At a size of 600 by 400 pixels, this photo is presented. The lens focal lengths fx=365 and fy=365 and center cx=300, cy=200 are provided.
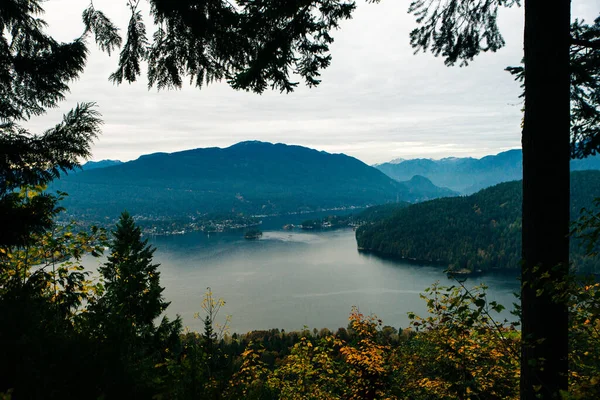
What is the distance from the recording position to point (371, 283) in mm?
59781

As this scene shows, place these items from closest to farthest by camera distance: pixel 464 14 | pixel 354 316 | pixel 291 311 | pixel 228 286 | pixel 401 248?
pixel 464 14, pixel 354 316, pixel 291 311, pixel 228 286, pixel 401 248

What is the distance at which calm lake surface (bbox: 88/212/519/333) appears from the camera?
44.8 m

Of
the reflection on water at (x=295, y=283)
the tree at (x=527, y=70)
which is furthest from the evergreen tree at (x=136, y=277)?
the reflection on water at (x=295, y=283)

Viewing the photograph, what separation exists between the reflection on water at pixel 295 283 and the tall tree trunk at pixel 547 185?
34492 millimetres

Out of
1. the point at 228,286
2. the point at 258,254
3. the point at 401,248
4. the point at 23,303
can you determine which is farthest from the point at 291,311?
the point at 401,248

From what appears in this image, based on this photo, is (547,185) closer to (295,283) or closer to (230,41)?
(230,41)

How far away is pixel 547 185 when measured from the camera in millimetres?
Result: 3031

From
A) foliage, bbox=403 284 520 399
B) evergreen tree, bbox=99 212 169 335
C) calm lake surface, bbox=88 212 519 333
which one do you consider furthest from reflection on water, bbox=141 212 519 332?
foliage, bbox=403 284 520 399

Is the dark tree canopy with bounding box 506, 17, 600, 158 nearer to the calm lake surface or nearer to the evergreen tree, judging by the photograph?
the evergreen tree

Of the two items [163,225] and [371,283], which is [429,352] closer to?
[371,283]

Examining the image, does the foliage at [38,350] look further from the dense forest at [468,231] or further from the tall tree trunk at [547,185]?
the dense forest at [468,231]

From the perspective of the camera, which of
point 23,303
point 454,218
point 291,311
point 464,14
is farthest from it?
point 454,218

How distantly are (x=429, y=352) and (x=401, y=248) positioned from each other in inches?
3536

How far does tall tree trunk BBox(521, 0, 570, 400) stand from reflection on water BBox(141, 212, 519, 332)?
3449 cm
